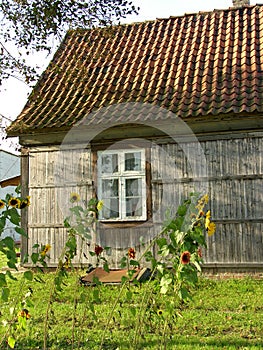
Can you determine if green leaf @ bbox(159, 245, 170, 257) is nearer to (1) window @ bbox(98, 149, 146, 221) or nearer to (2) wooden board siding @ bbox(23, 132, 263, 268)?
(2) wooden board siding @ bbox(23, 132, 263, 268)

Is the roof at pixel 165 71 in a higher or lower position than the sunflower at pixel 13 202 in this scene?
higher

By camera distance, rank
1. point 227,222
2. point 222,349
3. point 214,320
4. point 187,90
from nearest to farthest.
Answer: point 222,349 < point 214,320 < point 227,222 < point 187,90

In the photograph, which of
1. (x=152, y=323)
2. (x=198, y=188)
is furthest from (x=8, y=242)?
Result: (x=198, y=188)

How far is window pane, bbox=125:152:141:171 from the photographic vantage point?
9.92 m

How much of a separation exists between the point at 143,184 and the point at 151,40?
398cm

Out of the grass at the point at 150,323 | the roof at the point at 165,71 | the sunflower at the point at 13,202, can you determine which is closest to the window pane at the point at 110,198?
the roof at the point at 165,71

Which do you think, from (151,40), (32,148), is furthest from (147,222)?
(151,40)

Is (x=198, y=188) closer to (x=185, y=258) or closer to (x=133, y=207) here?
(x=133, y=207)

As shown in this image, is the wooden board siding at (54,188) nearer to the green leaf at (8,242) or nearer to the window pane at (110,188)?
the window pane at (110,188)

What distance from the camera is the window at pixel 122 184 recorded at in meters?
9.84

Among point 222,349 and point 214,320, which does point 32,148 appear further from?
point 222,349

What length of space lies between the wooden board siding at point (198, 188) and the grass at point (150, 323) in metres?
1.28

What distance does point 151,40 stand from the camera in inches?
466

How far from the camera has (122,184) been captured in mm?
9969
